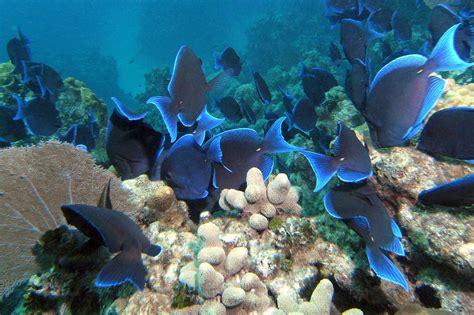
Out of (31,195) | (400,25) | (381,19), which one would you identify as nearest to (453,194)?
(31,195)

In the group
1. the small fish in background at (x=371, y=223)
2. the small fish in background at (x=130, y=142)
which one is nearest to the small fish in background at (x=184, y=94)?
the small fish in background at (x=130, y=142)

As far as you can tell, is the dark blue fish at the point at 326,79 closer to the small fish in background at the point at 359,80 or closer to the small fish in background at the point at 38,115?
the small fish in background at the point at 359,80

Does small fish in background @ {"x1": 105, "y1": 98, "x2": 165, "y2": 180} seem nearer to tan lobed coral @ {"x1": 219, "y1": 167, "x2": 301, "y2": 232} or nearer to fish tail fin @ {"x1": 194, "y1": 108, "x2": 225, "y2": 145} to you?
fish tail fin @ {"x1": 194, "y1": 108, "x2": 225, "y2": 145}

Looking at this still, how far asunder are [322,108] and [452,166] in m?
3.57

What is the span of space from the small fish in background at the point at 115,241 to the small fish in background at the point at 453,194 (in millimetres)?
1547

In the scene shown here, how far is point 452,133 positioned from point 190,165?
1729 millimetres

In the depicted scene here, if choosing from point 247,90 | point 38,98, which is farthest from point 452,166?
point 247,90

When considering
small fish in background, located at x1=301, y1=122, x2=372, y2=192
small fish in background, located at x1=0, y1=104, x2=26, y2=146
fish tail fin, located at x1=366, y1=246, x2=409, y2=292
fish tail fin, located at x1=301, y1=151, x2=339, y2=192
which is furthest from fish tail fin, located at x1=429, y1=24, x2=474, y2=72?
small fish in background, located at x1=0, y1=104, x2=26, y2=146

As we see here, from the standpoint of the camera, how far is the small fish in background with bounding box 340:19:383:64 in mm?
3822

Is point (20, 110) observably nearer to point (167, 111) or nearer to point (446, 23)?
point (167, 111)

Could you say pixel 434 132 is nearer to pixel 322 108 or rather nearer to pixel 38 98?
pixel 322 108

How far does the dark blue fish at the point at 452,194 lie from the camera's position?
1495mm

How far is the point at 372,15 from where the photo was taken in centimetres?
516

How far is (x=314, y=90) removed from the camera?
4.82 m
